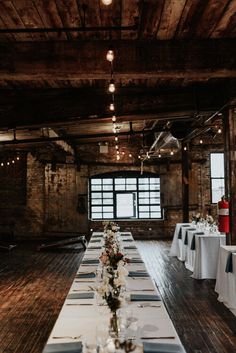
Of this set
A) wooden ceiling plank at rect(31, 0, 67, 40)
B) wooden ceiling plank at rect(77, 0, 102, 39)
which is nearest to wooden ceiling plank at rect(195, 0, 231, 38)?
wooden ceiling plank at rect(77, 0, 102, 39)

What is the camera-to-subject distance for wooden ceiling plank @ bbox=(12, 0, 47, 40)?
163 inches

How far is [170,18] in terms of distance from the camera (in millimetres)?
4543

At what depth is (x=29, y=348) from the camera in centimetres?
478

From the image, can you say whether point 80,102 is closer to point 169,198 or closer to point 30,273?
point 30,273

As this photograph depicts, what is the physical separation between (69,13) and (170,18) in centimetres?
116

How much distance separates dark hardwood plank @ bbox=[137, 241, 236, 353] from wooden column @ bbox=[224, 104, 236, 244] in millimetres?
1220

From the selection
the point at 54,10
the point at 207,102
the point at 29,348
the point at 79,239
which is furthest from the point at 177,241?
the point at 54,10

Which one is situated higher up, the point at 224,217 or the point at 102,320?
the point at 224,217

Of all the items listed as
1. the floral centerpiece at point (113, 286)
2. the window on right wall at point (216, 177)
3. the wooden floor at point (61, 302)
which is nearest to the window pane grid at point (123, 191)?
the window on right wall at point (216, 177)

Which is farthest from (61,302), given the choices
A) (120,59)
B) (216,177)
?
(216,177)

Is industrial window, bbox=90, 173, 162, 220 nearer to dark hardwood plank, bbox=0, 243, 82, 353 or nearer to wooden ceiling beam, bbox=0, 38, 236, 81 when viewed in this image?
dark hardwood plank, bbox=0, 243, 82, 353

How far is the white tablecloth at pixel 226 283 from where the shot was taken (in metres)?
6.03

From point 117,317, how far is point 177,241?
27.9 feet

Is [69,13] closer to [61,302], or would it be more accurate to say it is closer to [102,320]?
[102,320]
